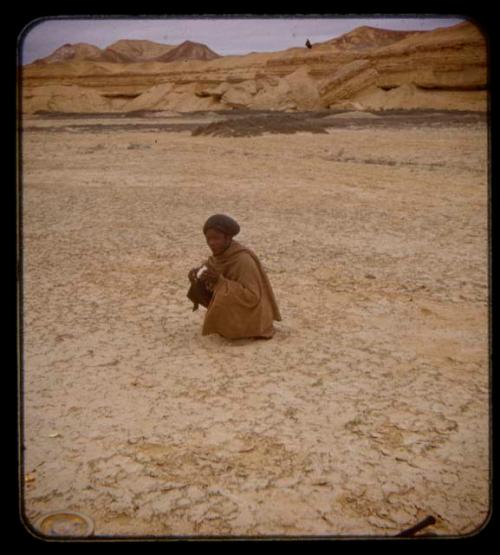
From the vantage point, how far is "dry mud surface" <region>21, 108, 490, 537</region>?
2.93 meters

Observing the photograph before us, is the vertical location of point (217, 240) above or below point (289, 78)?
below

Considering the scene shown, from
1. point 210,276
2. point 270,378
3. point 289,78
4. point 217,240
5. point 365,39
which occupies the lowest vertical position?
point 270,378

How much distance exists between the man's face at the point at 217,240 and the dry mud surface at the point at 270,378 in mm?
836

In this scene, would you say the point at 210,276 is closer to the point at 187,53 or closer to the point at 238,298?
the point at 238,298

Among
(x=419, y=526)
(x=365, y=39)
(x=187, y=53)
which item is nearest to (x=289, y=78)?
(x=365, y=39)

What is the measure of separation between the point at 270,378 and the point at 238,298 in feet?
2.40

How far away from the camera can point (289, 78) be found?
43.8 metres

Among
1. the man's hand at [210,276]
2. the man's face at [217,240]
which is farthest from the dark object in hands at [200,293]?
the man's face at [217,240]

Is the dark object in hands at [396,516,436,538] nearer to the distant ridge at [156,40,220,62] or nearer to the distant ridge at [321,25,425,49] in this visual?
the distant ridge at [321,25,425,49]

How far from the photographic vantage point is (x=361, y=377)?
411 centimetres

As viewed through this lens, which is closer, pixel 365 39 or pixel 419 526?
pixel 419 526

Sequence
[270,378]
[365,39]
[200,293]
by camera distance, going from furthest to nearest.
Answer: [365,39], [200,293], [270,378]

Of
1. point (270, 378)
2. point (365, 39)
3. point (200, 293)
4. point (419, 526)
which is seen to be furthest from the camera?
point (365, 39)

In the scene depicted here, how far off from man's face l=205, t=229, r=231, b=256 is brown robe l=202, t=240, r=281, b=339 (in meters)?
0.07
